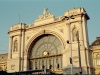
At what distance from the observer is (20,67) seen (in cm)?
4872

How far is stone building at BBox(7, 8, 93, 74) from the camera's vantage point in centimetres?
4175

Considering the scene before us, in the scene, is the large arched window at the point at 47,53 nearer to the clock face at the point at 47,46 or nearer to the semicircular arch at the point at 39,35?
the clock face at the point at 47,46

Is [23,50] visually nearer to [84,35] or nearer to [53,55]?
[53,55]

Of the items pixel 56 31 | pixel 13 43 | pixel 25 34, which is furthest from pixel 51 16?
pixel 13 43

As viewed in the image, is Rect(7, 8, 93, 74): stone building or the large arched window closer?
Rect(7, 8, 93, 74): stone building

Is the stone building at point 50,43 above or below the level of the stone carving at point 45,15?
below

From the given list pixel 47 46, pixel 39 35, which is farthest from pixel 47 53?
pixel 39 35

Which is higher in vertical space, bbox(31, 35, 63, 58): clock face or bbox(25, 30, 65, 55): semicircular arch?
bbox(25, 30, 65, 55): semicircular arch

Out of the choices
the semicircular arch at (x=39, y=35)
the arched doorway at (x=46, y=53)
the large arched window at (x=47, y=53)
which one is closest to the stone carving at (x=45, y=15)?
the semicircular arch at (x=39, y=35)

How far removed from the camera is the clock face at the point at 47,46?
46125 millimetres

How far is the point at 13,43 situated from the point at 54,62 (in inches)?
521

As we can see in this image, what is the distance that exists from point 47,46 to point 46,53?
1.83 meters

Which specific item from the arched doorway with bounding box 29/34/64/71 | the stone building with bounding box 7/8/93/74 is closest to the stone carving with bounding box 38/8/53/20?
the stone building with bounding box 7/8/93/74

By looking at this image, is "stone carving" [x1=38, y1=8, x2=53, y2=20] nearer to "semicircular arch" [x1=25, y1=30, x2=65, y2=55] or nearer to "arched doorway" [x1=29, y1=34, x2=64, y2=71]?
"semicircular arch" [x1=25, y1=30, x2=65, y2=55]
